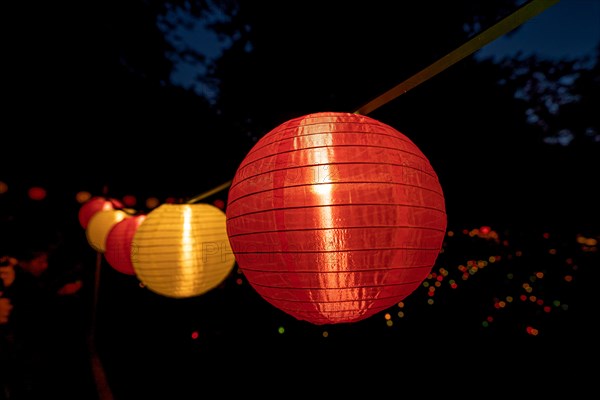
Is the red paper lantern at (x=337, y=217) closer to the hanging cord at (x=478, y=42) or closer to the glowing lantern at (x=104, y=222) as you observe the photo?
the hanging cord at (x=478, y=42)

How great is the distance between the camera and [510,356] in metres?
5.42

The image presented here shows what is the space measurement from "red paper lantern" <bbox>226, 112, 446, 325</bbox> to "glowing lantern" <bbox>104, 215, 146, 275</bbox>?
1.63m

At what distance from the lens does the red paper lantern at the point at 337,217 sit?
97 cm

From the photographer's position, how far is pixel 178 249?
191cm

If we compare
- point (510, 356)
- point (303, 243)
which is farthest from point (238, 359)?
point (303, 243)

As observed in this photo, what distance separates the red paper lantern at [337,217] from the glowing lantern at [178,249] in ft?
2.88

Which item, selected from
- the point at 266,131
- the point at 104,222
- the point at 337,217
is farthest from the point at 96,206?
the point at 337,217

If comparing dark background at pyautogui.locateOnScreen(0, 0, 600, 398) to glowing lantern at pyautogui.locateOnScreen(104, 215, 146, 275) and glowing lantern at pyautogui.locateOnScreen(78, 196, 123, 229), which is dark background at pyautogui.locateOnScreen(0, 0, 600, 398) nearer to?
glowing lantern at pyautogui.locateOnScreen(78, 196, 123, 229)

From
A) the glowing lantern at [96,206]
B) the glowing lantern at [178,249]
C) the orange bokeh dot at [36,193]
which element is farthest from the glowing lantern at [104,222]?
the orange bokeh dot at [36,193]

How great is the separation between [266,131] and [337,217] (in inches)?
165

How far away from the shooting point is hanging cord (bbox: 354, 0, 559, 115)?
0.85 m

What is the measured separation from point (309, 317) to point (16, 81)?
4441mm

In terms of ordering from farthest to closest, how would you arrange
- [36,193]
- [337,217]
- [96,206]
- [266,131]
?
[266,131], [36,193], [96,206], [337,217]

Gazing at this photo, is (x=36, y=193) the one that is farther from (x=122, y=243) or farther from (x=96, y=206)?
(x=122, y=243)
